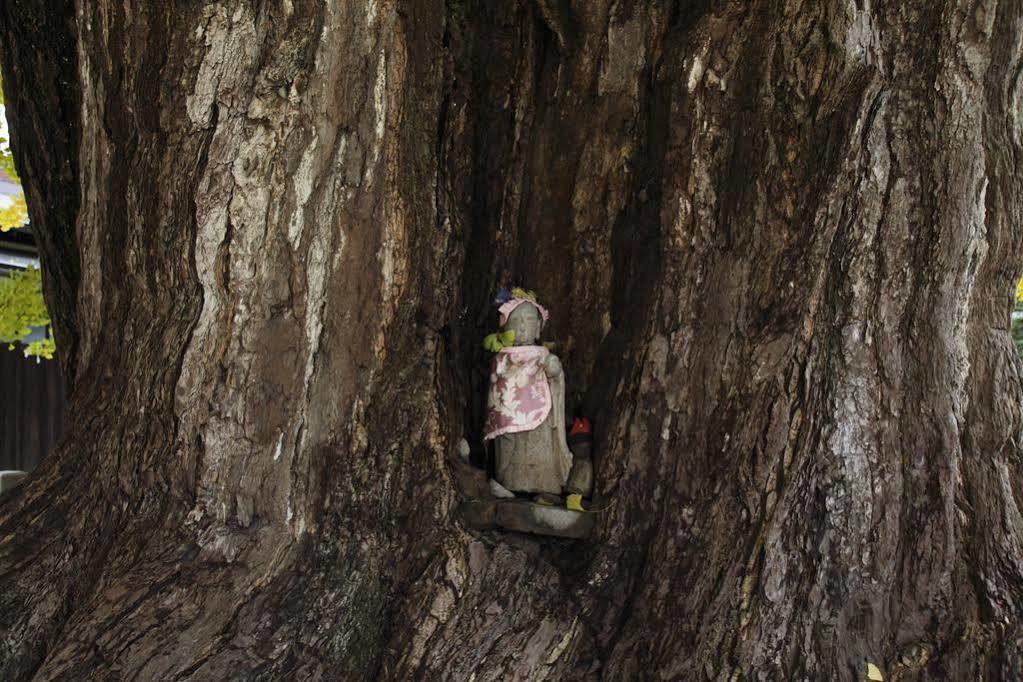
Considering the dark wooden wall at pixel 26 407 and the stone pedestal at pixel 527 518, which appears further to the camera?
the dark wooden wall at pixel 26 407

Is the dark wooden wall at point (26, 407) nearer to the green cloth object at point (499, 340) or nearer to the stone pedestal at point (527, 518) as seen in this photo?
the green cloth object at point (499, 340)

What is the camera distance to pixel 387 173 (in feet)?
11.5

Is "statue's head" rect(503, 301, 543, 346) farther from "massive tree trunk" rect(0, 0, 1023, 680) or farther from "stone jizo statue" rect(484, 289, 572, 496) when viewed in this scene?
"massive tree trunk" rect(0, 0, 1023, 680)

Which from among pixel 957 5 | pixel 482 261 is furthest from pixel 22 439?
pixel 957 5

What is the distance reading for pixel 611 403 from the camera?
3783 millimetres

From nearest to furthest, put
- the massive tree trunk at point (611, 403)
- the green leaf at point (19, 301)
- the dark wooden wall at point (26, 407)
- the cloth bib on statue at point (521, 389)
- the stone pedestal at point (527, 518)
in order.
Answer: the massive tree trunk at point (611, 403), the stone pedestal at point (527, 518), the cloth bib on statue at point (521, 389), the green leaf at point (19, 301), the dark wooden wall at point (26, 407)

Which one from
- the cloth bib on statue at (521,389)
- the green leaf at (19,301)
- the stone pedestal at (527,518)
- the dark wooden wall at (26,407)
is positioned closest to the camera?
the stone pedestal at (527,518)

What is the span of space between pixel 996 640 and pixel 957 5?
2214 millimetres

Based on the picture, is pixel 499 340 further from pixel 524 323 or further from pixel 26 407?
pixel 26 407

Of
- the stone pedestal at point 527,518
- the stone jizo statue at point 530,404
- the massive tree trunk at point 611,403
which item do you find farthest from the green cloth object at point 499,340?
the stone pedestal at point 527,518

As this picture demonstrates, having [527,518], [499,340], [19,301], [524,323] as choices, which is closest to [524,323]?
[524,323]

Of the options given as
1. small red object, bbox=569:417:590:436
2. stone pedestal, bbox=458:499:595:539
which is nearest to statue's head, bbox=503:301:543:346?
small red object, bbox=569:417:590:436

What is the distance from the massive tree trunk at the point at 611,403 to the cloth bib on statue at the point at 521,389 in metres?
0.37

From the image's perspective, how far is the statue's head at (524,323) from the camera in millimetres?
3992
